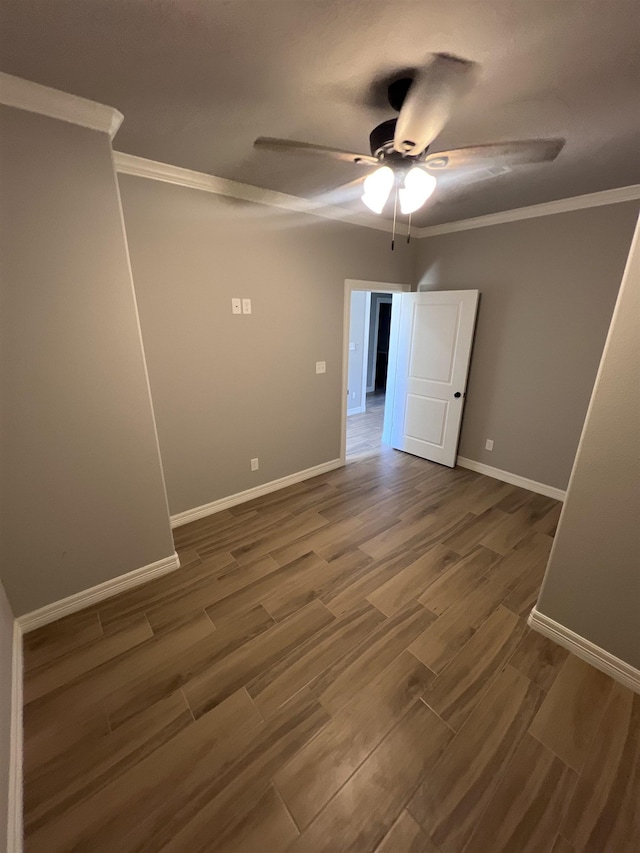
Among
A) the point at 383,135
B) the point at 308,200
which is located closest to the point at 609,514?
the point at 383,135

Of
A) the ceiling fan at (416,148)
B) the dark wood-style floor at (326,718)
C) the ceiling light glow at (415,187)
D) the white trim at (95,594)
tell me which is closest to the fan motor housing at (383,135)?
the ceiling fan at (416,148)

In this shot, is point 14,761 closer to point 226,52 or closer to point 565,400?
point 226,52

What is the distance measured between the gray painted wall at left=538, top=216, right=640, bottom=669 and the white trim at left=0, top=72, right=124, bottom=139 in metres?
2.32

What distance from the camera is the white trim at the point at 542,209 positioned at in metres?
2.46

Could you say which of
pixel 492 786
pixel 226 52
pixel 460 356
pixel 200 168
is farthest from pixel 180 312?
pixel 492 786

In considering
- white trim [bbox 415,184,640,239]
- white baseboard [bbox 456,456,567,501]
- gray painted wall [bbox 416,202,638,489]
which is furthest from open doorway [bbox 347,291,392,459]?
gray painted wall [bbox 416,202,638,489]

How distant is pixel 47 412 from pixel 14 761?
137cm

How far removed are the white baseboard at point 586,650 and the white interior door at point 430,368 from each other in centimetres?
205

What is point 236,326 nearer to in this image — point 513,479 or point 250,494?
A: point 250,494

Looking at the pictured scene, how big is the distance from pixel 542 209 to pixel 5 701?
4.40 meters

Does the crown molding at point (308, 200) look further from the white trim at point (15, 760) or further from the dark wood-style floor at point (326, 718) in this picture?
the white trim at point (15, 760)

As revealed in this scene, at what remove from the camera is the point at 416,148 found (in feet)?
4.25

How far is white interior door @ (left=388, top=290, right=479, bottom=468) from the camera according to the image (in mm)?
3463

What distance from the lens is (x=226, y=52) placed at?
1240mm
